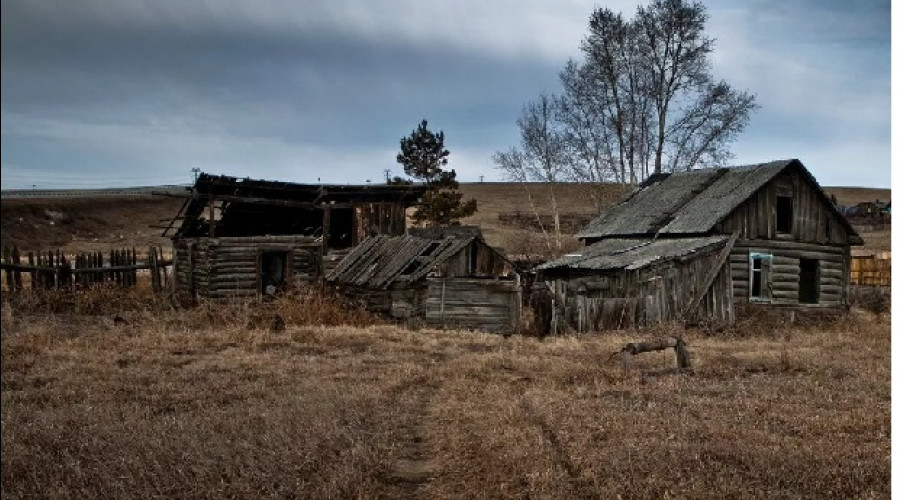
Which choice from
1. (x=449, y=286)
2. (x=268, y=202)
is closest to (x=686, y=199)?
(x=449, y=286)

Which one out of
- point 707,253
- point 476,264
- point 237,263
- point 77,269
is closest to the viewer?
point 476,264

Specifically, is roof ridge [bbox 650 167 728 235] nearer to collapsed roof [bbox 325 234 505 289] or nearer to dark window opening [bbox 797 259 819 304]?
dark window opening [bbox 797 259 819 304]

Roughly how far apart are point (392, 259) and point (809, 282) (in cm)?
1387

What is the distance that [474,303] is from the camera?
1747 cm

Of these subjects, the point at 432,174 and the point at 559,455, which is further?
the point at 432,174

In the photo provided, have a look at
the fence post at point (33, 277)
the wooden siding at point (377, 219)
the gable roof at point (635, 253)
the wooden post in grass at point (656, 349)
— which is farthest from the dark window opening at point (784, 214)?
the fence post at point (33, 277)

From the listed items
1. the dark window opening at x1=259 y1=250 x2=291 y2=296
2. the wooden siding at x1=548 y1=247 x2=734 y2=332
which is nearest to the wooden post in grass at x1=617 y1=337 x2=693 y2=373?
the wooden siding at x1=548 y1=247 x2=734 y2=332

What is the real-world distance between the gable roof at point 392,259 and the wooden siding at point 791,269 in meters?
7.76

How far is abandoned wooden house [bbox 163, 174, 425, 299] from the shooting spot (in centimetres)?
2007

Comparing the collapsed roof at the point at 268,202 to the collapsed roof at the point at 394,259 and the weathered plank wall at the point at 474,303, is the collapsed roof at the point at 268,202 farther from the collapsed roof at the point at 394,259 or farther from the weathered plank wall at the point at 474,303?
the weathered plank wall at the point at 474,303

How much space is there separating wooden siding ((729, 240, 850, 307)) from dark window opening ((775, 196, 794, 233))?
49 centimetres

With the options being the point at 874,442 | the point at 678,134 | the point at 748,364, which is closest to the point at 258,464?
the point at 874,442

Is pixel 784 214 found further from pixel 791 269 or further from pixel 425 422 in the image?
pixel 425 422

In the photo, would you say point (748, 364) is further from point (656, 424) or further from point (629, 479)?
point (629, 479)
